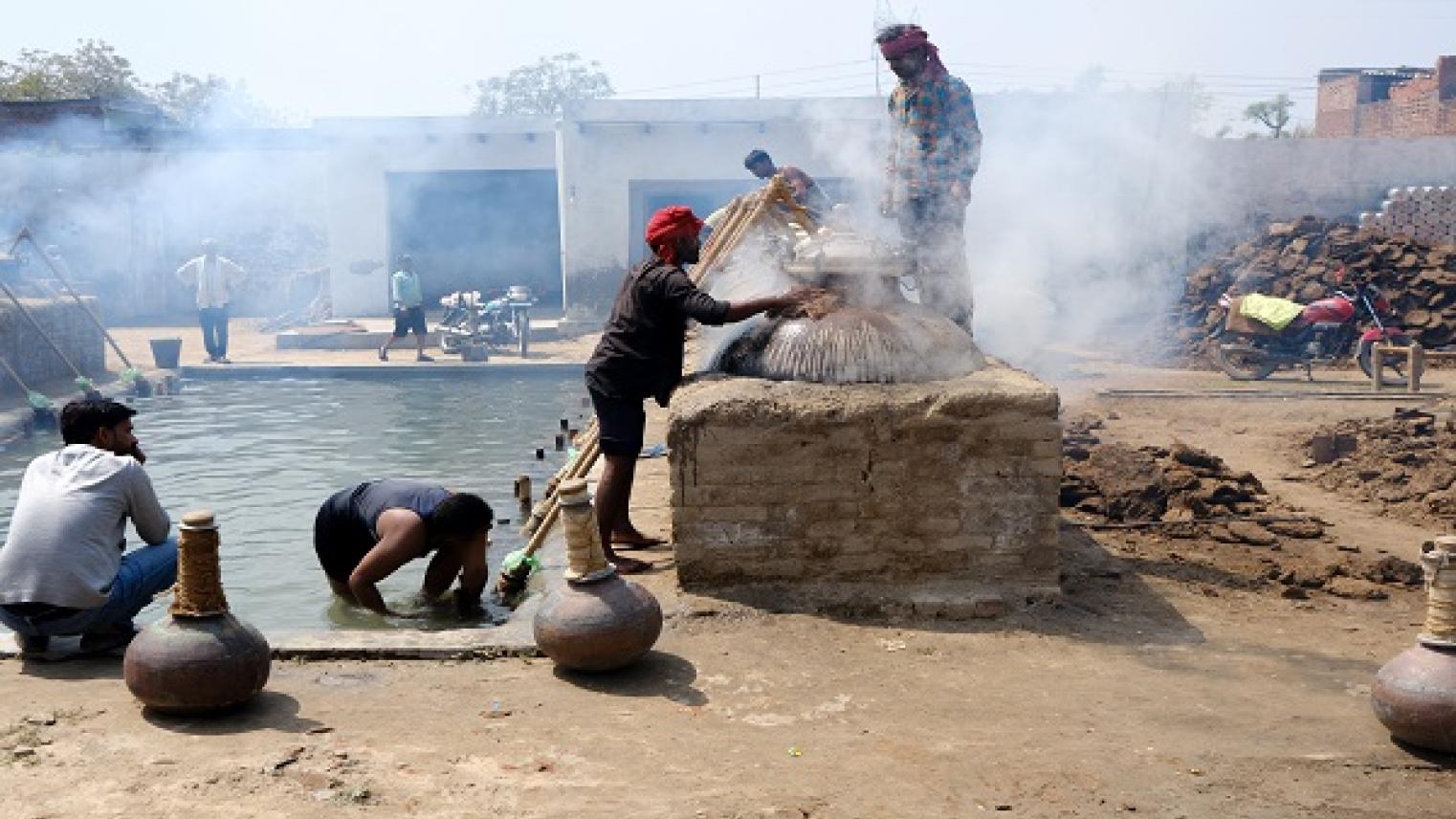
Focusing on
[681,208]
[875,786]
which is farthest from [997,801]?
[681,208]

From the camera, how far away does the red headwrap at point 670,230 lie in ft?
20.7

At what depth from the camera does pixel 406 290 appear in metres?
19.0

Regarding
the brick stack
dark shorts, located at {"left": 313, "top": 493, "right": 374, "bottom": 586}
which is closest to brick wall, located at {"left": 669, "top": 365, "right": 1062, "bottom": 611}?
dark shorts, located at {"left": 313, "top": 493, "right": 374, "bottom": 586}

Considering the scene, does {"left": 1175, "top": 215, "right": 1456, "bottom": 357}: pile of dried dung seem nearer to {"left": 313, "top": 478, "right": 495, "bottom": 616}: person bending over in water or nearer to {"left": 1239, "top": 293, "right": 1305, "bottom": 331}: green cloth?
{"left": 1239, "top": 293, "right": 1305, "bottom": 331}: green cloth

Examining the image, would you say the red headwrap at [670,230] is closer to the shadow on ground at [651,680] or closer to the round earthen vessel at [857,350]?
the round earthen vessel at [857,350]

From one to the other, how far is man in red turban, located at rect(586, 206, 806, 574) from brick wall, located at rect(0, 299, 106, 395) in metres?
10.9

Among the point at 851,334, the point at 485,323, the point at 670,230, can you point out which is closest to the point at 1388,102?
the point at 485,323

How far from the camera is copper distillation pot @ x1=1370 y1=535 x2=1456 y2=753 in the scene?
13.4ft

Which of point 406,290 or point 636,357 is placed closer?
point 636,357

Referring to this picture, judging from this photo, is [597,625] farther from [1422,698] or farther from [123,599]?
[1422,698]

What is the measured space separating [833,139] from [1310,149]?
8.36 metres

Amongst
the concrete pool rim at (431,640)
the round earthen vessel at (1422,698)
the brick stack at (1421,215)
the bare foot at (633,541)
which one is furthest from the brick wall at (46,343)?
the brick stack at (1421,215)

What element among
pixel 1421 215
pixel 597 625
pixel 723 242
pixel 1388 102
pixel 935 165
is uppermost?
pixel 1388 102

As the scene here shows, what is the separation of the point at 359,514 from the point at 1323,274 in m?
16.3
